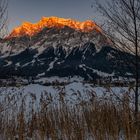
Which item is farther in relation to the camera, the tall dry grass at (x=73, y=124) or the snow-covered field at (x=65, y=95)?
the snow-covered field at (x=65, y=95)

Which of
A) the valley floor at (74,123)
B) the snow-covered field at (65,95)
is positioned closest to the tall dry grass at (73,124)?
the valley floor at (74,123)

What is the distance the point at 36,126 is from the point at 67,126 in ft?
2.29

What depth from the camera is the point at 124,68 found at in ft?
20.6

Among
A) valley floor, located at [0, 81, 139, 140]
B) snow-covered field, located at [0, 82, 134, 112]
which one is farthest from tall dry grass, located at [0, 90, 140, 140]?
snow-covered field, located at [0, 82, 134, 112]

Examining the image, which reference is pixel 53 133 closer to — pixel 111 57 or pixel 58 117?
pixel 58 117

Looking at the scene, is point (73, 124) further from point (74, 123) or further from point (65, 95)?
point (65, 95)

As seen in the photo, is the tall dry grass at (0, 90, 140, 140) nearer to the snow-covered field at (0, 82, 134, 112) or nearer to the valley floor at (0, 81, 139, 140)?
the valley floor at (0, 81, 139, 140)

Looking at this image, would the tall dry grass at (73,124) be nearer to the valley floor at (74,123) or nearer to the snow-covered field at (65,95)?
the valley floor at (74,123)

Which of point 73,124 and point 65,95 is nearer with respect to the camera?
point 73,124

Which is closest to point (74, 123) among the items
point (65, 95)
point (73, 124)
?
point (73, 124)

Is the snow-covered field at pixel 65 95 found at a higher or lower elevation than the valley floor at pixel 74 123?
higher

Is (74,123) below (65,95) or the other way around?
below

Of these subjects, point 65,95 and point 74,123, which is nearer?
point 74,123

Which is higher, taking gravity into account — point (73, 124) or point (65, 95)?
point (65, 95)
